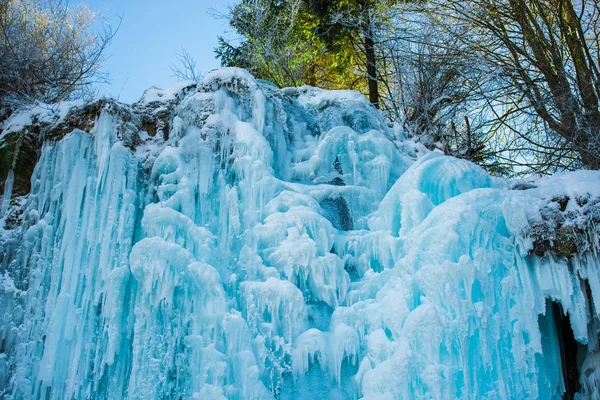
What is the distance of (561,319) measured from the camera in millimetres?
5160

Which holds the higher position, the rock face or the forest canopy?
the forest canopy

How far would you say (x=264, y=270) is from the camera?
5.08 metres

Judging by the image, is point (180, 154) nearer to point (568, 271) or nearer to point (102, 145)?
point (102, 145)

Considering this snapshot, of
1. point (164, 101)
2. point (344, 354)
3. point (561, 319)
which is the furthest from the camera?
point (164, 101)

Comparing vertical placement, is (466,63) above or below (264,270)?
above

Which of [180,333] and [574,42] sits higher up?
[574,42]

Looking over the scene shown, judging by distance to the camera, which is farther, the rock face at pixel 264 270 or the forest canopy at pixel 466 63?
the forest canopy at pixel 466 63

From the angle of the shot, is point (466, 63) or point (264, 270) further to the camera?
point (466, 63)

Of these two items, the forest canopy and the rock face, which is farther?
the forest canopy

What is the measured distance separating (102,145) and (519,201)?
13.7ft

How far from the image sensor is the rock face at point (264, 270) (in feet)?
14.9

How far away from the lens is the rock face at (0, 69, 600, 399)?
4543mm

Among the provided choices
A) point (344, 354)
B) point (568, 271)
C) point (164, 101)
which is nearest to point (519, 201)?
point (568, 271)

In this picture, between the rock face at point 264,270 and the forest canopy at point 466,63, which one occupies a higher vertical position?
the forest canopy at point 466,63
